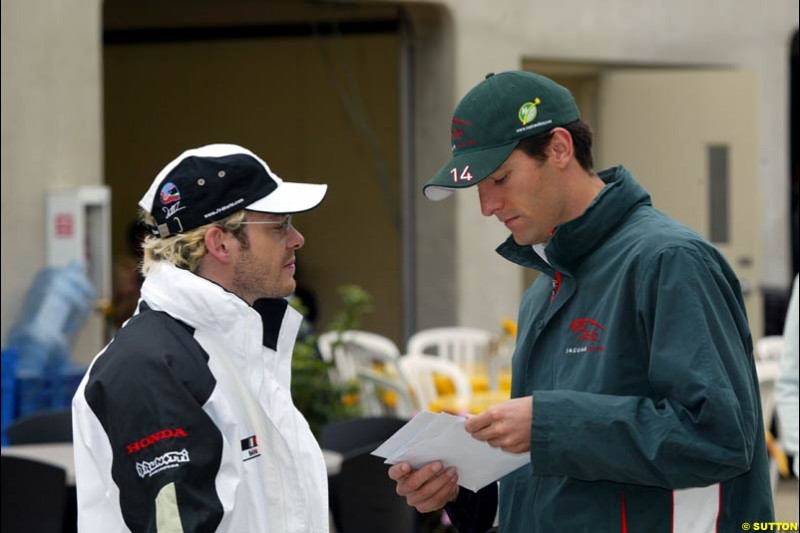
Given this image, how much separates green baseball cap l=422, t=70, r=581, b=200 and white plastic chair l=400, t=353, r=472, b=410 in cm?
520

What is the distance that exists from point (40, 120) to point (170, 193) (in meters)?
5.25

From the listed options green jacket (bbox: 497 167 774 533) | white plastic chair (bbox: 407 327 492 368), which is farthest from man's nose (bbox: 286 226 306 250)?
white plastic chair (bbox: 407 327 492 368)

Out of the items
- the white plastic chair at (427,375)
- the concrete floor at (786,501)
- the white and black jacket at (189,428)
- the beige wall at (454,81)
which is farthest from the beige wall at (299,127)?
the white and black jacket at (189,428)

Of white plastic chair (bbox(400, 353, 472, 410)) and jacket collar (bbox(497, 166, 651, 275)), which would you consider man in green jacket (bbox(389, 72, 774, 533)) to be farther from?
white plastic chair (bbox(400, 353, 472, 410))

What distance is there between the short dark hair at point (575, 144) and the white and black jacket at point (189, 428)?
0.55m

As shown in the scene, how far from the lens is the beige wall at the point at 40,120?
23.6 ft

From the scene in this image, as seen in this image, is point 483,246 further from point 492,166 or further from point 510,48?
point 492,166

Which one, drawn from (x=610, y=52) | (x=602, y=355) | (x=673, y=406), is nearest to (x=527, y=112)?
(x=602, y=355)

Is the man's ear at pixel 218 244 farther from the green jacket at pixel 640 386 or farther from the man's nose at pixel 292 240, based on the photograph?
the green jacket at pixel 640 386

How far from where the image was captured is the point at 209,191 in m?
2.32

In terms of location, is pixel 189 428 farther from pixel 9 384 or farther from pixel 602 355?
pixel 9 384

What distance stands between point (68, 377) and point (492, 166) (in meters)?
5.30

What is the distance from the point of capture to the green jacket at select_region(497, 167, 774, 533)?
Result: 6.29ft

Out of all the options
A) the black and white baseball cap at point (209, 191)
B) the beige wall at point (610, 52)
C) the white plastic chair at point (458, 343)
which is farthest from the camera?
the beige wall at point (610, 52)
